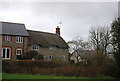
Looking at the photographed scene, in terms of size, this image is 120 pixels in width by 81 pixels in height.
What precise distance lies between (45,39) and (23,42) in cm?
797

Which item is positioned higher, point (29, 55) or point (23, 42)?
point (23, 42)

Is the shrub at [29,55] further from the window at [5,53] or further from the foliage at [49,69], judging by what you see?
the foliage at [49,69]

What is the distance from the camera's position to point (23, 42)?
39.8m

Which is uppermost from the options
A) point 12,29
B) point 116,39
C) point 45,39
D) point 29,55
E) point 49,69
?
point 12,29

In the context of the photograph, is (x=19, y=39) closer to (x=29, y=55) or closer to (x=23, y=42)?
(x=23, y=42)

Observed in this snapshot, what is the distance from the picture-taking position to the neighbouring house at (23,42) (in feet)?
124

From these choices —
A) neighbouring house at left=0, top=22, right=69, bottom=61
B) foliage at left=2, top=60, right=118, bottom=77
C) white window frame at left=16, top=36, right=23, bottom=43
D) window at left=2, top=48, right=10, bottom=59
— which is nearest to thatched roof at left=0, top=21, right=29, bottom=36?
neighbouring house at left=0, top=22, right=69, bottom=61

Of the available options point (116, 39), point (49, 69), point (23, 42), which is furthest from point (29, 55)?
point (116, 39)

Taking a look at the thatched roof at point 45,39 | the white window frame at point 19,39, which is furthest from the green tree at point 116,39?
the white window frame at point 19,39

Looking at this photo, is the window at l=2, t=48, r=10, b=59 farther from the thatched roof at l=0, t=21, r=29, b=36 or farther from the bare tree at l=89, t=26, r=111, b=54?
the bare tree at l=89, t=26, r=111, b=54

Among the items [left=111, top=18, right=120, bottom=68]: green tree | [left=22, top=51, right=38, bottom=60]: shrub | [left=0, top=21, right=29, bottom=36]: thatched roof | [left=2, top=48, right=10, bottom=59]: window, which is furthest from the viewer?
[left=0, top=21, right=29, bottom=36]: thatched roof

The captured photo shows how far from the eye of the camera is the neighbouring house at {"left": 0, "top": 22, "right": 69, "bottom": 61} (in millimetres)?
37656

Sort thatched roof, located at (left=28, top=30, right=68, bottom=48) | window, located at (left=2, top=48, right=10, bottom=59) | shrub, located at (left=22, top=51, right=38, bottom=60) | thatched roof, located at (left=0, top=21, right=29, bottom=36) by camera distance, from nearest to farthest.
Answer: shrub, located at (left=22, top=51, right=38, bottom=60)
window, located at (left=2, top=48, right=10, bottom=59)
thatched roof, located at (left=0, top=21, right=29, bottom=36)
thatched roof, located at (left=28, top=30, right=68, bottom=48)

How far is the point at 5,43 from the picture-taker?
123 ft
